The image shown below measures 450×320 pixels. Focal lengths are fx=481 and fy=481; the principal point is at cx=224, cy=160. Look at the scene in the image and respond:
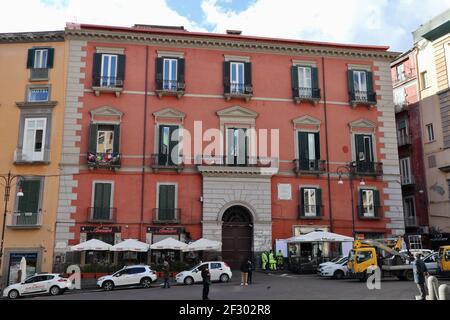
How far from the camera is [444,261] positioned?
23734 millimetres

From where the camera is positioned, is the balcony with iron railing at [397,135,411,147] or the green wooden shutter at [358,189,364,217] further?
the balcony with iron railing at [397,135,411,147]

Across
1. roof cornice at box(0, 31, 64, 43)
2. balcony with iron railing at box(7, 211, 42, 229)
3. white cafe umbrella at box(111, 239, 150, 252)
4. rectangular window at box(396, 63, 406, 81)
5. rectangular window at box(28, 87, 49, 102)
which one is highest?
rectangular window at box(396, 63, 406, 81)

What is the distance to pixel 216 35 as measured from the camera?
33.1 metres

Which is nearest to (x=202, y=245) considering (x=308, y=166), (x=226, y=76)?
(x=308, y=166)

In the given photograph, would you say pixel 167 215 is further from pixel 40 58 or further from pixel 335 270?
pixel 40 58

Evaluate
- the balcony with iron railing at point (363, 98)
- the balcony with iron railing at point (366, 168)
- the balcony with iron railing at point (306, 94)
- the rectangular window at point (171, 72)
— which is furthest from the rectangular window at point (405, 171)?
the rectangular window at point (171, 72)

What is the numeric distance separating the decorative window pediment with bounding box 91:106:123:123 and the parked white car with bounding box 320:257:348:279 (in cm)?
1593

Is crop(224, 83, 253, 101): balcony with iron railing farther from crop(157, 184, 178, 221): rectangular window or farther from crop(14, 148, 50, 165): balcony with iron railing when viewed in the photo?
crop(14, 148, 50, 165): balcony with iron railing

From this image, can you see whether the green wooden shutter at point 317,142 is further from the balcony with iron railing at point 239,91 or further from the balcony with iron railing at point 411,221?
the balcony with iron railing at point 411,221

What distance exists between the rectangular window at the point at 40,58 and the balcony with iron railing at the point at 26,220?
976 centimetres

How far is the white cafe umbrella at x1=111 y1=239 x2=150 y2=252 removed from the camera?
27.7m

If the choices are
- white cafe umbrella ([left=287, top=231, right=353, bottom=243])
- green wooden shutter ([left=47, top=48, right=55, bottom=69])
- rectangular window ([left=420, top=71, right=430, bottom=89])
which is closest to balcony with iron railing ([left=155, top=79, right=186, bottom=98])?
green wooden shutter ([left=47, top=48, right=55, bottom=69])

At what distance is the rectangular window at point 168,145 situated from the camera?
103ft

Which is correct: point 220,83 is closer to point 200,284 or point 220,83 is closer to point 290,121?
point 290,121
